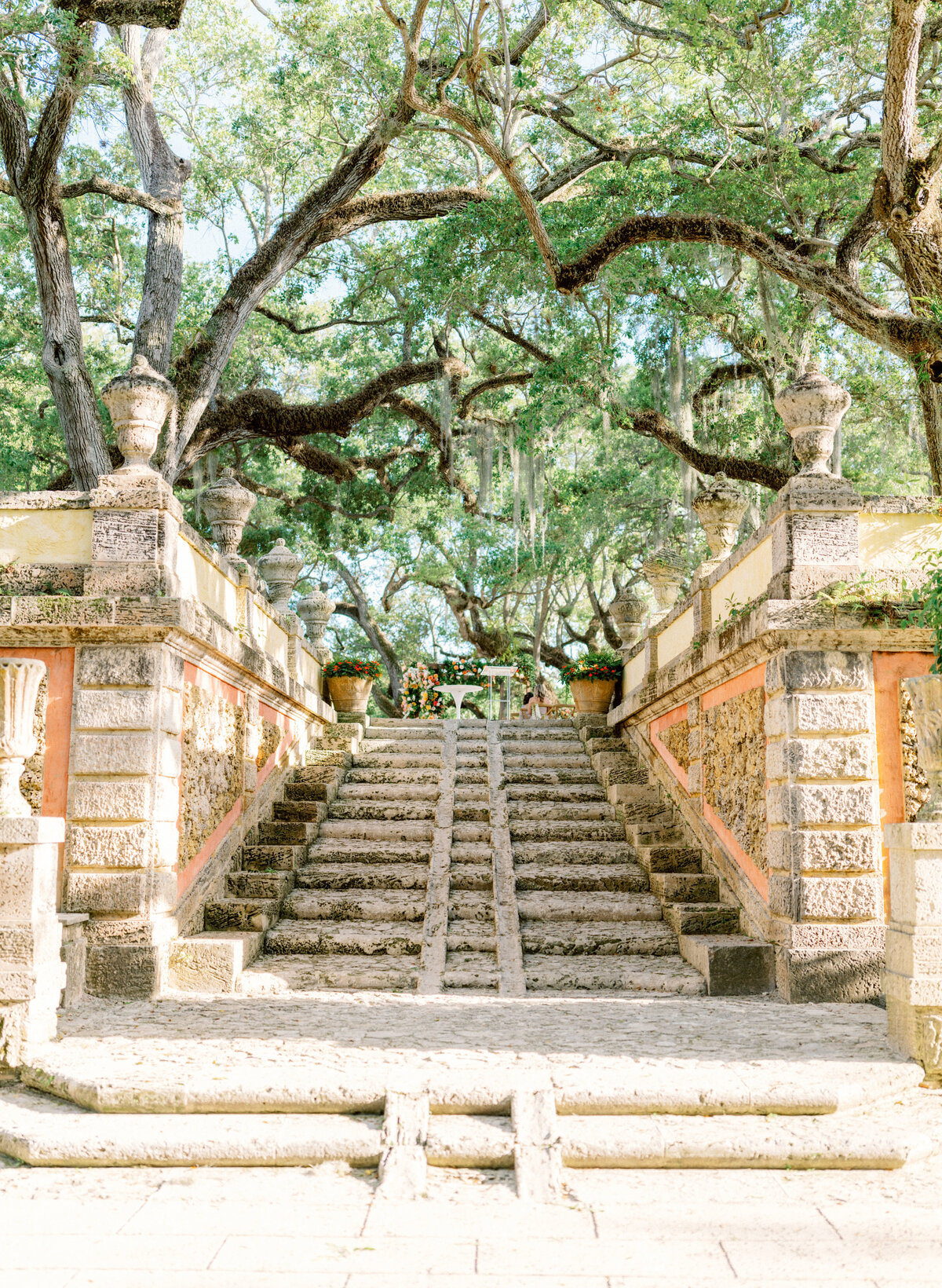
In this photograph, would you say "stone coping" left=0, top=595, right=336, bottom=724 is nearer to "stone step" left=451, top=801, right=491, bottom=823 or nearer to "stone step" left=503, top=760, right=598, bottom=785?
"stone step" left=451, top=801, right=491, bottom=823

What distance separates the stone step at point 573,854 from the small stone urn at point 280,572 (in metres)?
4.06

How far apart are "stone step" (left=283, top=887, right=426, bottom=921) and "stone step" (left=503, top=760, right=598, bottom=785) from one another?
8.80ft

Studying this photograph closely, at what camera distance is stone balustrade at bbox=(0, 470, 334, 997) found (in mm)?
6461

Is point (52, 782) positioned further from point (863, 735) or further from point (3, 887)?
point (863, 735)

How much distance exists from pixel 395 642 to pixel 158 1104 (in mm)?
24136

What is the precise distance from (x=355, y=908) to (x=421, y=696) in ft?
26.2

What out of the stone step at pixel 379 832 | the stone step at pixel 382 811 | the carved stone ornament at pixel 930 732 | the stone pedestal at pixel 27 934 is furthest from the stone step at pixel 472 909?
the carved stone ornament at pixel 930 732

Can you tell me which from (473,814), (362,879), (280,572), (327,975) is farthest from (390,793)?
(327,975)

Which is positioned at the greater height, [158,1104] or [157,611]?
[157,611]

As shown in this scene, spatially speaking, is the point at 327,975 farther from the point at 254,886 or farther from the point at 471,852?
the point at 471,852

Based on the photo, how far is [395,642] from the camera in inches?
1120

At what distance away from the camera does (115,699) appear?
21.7 feet

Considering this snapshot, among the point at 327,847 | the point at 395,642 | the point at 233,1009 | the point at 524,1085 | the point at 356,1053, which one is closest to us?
the point at 524,1085

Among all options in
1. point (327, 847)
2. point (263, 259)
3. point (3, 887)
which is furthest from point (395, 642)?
point (3, 887)
